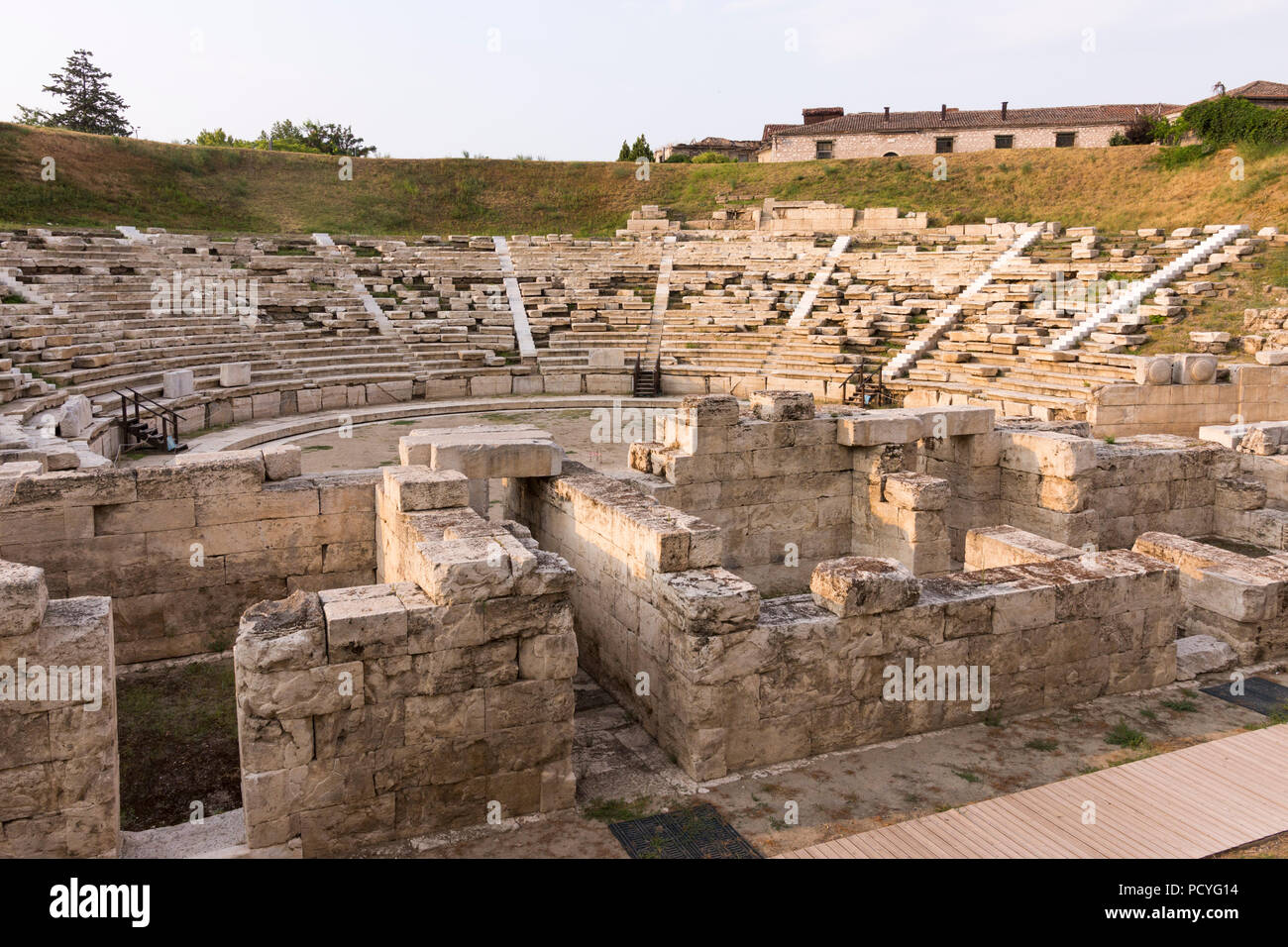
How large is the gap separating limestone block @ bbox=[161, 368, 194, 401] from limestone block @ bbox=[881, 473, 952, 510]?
14444mm

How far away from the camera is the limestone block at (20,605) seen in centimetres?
486

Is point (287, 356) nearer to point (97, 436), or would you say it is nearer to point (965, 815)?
point (97, 436)

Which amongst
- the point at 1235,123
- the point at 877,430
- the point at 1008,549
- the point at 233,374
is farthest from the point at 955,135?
the point at 1008,549

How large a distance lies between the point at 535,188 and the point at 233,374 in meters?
22.7

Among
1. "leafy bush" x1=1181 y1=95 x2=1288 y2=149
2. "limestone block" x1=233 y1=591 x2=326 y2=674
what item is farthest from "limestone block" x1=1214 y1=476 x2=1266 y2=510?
"leafy bush" x1=1181 y1=95 x2=1288 y2=149

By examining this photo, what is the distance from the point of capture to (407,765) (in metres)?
5.51

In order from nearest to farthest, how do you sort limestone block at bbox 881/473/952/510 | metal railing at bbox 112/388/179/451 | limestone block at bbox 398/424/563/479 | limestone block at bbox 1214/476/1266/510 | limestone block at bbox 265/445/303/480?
1. limestone block at bbox 265/445/303/480
2. limestone block at bbox 398/424/563/479
3. limestone block at bbox 881/473/952/510
4. limestone block at bbox 1214/476/1266/510
5. metal railing at bbox 112/388/179/451

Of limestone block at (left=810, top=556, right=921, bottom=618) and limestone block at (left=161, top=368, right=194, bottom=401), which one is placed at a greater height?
limestone block at (left=161, top=368, right=194, bottom=401)

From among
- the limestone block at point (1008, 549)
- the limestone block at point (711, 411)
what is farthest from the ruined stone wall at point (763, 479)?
the limestone block at point (1008, 549)

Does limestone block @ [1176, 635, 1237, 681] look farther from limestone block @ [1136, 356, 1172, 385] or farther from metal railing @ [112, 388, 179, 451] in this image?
metal railing @ [112, 388, 179, 451]

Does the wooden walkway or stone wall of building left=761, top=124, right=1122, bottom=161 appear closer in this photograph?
the wooden walkway

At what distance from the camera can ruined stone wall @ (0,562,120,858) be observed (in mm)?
4863

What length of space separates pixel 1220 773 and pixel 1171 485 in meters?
7.15

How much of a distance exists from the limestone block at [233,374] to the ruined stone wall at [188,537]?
1261cm
